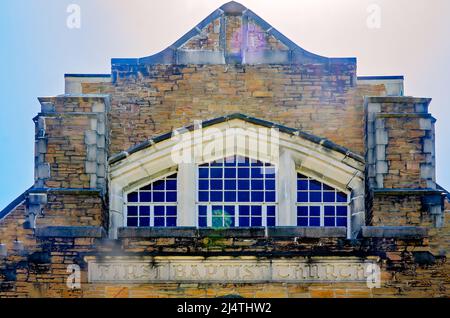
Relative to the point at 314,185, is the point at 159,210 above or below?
below

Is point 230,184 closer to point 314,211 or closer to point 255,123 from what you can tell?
point 255,123

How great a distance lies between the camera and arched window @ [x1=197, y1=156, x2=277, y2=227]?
18922mm

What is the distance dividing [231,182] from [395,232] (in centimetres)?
319

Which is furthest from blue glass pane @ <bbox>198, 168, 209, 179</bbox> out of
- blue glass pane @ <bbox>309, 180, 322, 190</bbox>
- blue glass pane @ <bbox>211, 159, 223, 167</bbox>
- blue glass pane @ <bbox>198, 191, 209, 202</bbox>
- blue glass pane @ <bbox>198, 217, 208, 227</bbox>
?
blue glass pane @ <bbox>309, 180, 322, 190</bbox>

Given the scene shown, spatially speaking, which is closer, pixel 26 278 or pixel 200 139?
pixel 26 278

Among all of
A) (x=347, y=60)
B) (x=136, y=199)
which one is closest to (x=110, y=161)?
(x=136, y=199)

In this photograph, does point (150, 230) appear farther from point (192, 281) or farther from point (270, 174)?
point (270, 174)

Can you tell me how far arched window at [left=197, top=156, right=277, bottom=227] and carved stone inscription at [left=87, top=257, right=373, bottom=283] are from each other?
56.1 inches

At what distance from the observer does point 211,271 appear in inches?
691

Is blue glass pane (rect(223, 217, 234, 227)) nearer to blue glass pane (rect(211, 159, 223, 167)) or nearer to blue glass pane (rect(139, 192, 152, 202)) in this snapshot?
blue glass pane (rect(211, 159, 223, 167))

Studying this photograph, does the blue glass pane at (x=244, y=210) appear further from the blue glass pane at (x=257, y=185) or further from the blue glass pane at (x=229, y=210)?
the blue glass pane at (x=257, y=185)

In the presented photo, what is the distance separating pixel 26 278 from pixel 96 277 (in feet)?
3.92

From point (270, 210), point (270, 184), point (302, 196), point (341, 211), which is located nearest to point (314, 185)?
point (302, 196)
